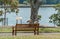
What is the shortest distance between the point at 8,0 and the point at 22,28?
6484 millimetres

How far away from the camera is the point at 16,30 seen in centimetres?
1432

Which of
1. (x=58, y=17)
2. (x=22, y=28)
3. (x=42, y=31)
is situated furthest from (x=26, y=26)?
(x=58, y=17)

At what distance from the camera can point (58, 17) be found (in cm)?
2441

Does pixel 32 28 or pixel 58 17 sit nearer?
pixel 32 28

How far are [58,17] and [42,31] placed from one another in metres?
8.40

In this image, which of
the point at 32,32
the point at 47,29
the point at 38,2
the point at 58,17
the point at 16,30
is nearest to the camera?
the point at 16,30

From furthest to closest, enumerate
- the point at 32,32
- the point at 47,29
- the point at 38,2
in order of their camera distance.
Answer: the point at 38,2
the point at 47,29
the point at 32,32

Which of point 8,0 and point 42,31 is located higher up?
point 8,0

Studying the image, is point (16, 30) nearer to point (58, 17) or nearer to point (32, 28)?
point (32, 28)

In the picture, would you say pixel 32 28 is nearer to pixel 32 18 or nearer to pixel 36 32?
pixel 36 32

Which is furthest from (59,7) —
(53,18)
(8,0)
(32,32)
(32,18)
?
(32,32)

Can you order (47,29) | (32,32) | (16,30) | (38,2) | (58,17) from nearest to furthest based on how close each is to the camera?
(16,30), (32,32), (47,29), (38,2), (58,17)

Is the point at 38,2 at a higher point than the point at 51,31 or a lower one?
higher

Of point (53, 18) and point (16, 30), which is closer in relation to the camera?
point (16, 30)
